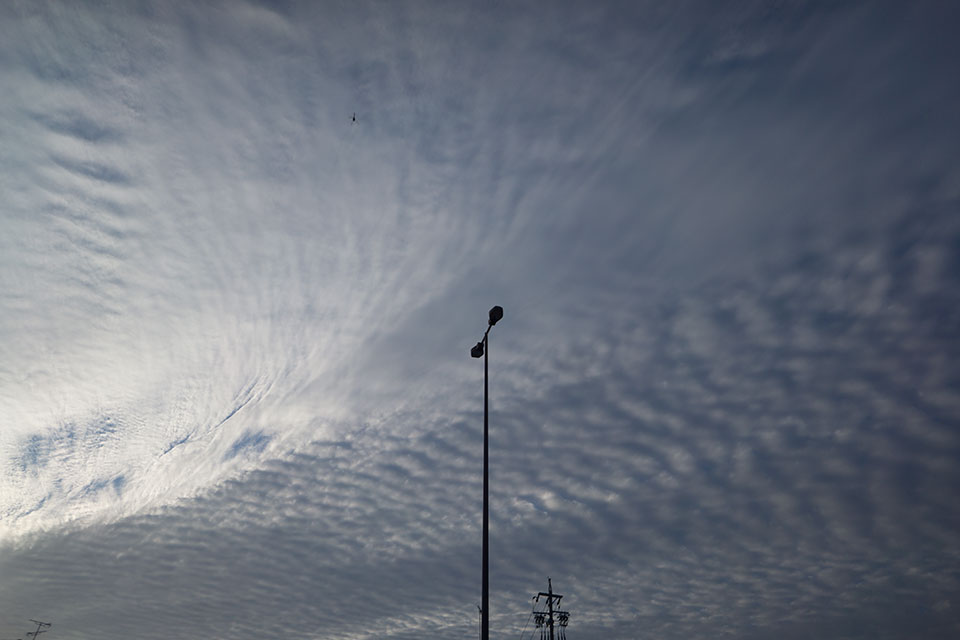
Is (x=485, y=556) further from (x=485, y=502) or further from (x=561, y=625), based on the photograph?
(x=561, y=625)

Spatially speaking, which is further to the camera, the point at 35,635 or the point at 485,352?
the point at 35,635

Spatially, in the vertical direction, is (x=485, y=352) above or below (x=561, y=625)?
above

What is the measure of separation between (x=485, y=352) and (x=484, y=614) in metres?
7.80

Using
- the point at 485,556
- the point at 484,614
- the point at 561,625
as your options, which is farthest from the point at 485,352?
the point at 561,625

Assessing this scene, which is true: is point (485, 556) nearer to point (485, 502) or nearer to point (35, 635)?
point (485, 502)

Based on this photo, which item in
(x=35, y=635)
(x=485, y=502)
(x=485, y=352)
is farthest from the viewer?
(x=35, y=635)

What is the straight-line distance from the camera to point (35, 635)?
97.6 meters

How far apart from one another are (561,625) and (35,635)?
10714 centimetres

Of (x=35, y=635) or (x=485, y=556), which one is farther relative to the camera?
(x=35, y=635)

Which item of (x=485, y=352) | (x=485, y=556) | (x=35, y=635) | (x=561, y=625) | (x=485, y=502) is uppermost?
(x=485, y=352)

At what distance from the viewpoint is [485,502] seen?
14.1m

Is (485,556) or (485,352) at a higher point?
(485,352)

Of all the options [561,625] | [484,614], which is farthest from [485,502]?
[561,625]

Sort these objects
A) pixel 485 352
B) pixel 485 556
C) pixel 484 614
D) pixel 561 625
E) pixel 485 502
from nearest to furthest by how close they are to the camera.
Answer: pixel 484 614 → pixel 485 556 → pixel 485 502 → pixel 485 352 → pixel 561 625
